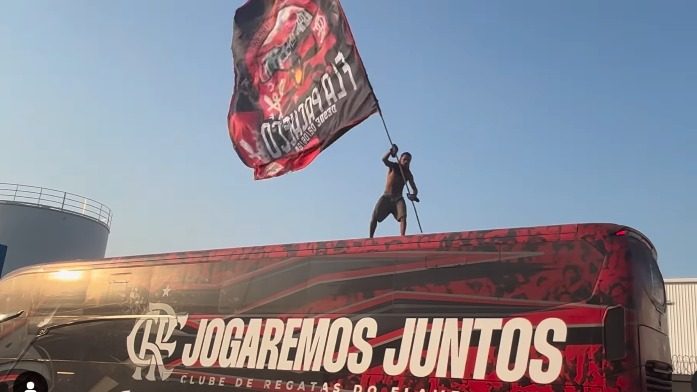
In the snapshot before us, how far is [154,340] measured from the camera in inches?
319

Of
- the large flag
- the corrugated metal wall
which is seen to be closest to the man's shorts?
the large flag

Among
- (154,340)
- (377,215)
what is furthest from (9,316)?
(377,215)

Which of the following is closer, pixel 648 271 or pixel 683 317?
pixel 648 271

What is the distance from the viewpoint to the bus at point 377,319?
17.5 feet

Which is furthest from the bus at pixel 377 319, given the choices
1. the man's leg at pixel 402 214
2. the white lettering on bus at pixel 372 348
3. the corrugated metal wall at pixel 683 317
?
Answer: the corrugated metal wall at pixel 683 317

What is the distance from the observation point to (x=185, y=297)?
318 inches

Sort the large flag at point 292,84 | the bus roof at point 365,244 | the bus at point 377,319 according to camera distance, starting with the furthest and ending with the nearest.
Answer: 1. the large flag at point 292,84
2. the bus roof at point 365,244
3. the bus at point 377,319

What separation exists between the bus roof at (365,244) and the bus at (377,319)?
16 mm

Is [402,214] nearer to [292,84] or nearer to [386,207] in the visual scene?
[386,207]

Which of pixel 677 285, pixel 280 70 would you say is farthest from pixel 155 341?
pixel 677 285

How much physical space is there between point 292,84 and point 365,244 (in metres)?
5.99

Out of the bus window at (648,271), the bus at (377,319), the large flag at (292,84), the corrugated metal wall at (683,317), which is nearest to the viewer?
the bus at (377,319)

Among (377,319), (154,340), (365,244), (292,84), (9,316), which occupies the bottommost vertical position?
(154,340)

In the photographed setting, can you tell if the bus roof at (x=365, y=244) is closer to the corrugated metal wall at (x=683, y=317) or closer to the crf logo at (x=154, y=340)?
the crf logo at (x=154, y=340)
